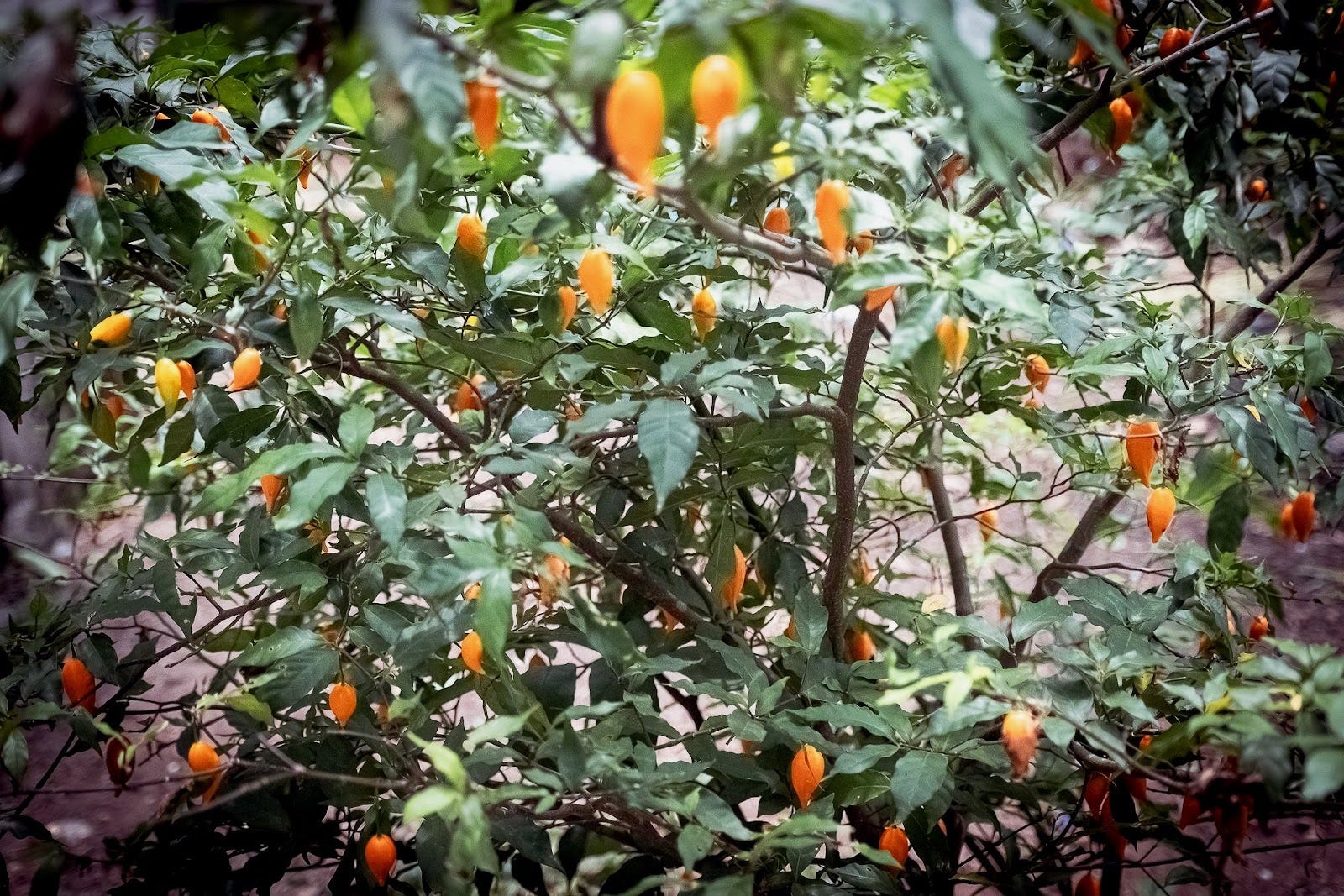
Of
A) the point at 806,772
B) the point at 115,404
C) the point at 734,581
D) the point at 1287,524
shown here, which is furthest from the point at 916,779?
the point at 115,404

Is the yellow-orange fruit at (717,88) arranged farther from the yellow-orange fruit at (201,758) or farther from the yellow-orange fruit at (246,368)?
the yellow-orange fruit at (201,758)

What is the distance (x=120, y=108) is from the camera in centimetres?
109

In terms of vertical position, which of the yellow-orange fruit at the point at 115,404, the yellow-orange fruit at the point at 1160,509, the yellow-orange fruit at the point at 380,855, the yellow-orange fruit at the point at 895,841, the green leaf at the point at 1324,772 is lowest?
the yellow-orange fruit at the point at 380,855

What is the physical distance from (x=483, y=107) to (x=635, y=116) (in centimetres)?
16

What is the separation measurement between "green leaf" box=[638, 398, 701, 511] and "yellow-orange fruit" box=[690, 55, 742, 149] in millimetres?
305

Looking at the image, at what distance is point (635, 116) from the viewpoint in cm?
50

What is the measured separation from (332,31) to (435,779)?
790mm

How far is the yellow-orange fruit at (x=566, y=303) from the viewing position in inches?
40.2

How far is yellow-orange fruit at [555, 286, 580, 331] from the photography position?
3.35 feet

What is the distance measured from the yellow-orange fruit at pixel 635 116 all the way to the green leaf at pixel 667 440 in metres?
0.29

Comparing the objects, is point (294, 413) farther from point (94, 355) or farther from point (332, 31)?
point (332, 31)

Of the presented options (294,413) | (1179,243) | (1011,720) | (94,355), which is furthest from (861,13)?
(1179,243)

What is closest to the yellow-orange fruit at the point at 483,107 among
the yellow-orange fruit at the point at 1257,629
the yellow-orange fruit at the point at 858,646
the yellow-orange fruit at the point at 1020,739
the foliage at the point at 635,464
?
the foliage at the point at 635,464

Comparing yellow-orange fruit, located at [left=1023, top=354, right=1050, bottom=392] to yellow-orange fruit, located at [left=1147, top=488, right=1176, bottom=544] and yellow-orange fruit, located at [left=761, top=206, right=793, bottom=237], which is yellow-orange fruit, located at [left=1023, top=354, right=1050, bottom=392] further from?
yellow-orange fruit, located at [left=761, top=206, right=793, bottom=237]
